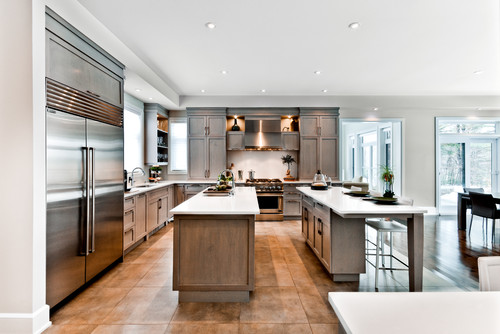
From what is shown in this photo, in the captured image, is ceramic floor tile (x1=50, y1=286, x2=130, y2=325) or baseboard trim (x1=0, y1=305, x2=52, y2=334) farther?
ceramic floor tile (x1=50, y1=286, x2=130, y2=325)

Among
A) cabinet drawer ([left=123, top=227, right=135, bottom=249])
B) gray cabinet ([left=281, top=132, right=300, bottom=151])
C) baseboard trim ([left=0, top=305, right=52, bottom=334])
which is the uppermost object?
gray cabinet ([left=281, top=132, right=300, bottom=151])

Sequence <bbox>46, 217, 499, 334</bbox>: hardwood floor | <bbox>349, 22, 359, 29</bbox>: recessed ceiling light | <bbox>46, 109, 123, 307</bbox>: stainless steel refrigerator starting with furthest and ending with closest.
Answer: <bbox>349, 22, 359, 29</bbox>: recessed ceiling light → <bbox>46, 109, 123, 307</bbox>: stainless steel refrigerator → <bbox>46, 217, 499, 334</bbox>: hardwood floor

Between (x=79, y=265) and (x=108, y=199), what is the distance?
2.53 feet

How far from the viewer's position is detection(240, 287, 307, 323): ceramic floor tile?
2148 mm

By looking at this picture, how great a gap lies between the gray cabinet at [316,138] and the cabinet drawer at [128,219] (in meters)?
3.87

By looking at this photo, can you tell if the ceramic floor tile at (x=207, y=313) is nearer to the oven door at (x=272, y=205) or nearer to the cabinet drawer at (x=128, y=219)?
A: the cabinet drawer at (x=128, y=219)

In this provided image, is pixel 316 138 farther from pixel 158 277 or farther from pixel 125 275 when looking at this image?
pixel 125 275

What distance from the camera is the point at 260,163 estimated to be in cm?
660

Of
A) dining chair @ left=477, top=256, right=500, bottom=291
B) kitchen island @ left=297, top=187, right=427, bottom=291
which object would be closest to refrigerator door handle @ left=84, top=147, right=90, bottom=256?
kitchen island @ left=297, top=187, right=427, bottom=291

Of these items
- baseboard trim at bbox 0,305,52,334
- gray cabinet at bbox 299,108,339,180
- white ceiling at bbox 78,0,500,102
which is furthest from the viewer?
gray cabinet at bbox 299,108,339,180

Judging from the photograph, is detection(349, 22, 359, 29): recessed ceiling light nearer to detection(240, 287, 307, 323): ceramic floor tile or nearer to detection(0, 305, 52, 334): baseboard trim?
detection(240, 287, 307, 323): ceramic floor tile

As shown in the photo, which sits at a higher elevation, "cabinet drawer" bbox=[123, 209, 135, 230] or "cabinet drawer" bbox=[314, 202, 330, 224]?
"cabinet drawer" bbox=[314, 202, 330, 224]

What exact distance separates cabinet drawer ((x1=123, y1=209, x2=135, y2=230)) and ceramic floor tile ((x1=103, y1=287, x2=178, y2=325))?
117 cm

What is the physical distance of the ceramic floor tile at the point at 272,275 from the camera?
9.25 ft
